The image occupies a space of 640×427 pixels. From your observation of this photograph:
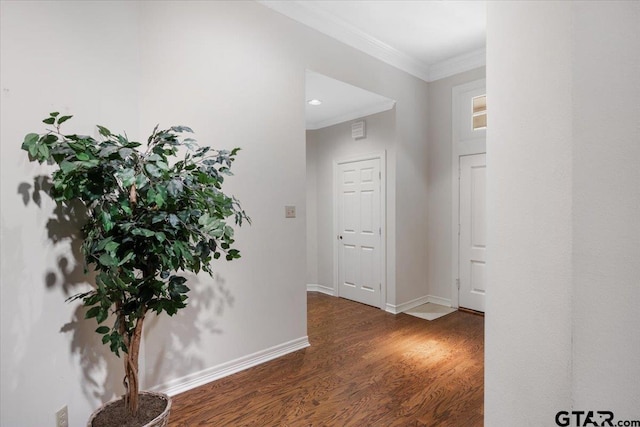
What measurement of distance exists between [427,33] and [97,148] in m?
3.32

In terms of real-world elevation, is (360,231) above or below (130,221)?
below

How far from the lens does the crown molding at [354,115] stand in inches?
161

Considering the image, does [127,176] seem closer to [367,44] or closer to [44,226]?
[44,226]

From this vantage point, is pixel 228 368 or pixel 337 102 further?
pixel 337 102

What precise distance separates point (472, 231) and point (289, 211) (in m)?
2.38

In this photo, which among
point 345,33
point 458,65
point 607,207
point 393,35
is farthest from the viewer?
point 458,65

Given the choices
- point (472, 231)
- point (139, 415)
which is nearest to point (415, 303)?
point (472, 231)

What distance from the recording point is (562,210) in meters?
0.98

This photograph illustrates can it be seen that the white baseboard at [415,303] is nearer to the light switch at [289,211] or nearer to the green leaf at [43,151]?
the light switch at [289,211]

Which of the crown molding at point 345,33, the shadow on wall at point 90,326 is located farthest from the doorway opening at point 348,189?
the shadow on wall at point 90,326

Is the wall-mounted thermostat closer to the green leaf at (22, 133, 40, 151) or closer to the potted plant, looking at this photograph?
the potted plant

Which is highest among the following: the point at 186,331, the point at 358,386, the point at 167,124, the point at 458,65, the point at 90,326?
the point at 458,65

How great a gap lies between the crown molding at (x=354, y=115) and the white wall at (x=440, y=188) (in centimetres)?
73

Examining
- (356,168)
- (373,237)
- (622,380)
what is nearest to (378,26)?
(356,168)
